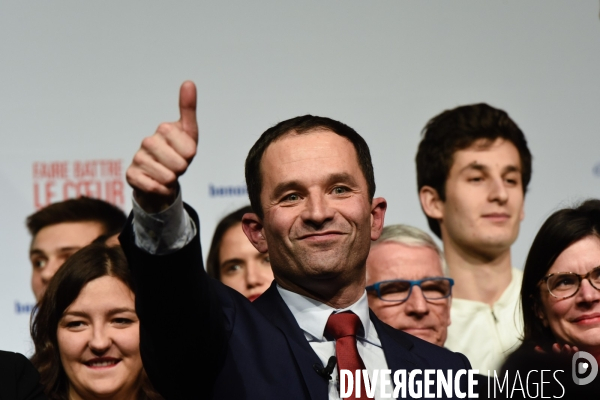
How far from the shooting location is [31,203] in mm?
4352

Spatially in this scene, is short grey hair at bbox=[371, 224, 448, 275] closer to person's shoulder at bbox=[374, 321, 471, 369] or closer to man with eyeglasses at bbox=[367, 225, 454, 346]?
man with eyeglasses at bbox=[367, 225, 454, 346]

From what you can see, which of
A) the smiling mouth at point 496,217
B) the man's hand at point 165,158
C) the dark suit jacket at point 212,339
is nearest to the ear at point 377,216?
the dark suit jacket at point 212,339

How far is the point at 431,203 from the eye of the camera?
4.12 m

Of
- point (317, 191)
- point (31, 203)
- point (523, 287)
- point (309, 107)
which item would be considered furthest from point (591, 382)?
point (31, 203)

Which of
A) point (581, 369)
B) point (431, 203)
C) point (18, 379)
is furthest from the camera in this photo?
point (431, 203)

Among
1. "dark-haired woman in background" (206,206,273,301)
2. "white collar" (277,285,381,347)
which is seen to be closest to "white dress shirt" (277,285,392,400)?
"white collar" (277,285,381,347)

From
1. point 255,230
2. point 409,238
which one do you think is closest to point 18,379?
point 255,230

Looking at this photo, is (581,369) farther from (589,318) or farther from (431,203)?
(431,203)

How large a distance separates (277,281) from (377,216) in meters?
0.33

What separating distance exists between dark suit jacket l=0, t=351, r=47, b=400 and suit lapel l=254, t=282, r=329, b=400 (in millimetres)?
855

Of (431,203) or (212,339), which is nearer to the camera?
(212,339)

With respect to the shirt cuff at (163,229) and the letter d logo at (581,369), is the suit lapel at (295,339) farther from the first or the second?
the letter d logo at (581,369)

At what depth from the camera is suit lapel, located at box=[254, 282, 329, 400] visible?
2059 millimetres

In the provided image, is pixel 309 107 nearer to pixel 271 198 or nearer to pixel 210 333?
pixel 271 198
